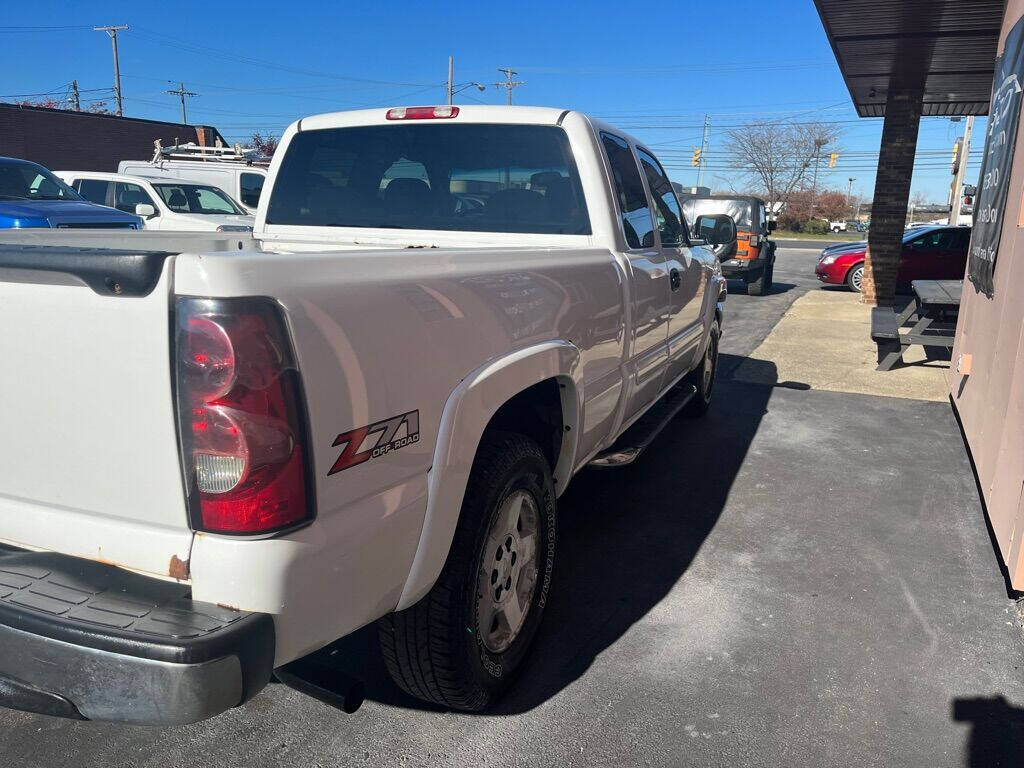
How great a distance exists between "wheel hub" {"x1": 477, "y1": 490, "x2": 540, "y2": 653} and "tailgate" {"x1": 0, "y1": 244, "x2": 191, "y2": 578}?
3.43ft

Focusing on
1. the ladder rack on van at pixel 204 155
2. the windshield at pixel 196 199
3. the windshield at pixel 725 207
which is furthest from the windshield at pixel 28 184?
the windshield at pixel 725 207

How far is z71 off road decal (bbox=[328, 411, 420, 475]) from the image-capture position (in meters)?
1.82

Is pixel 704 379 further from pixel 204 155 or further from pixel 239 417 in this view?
pixel 204 155

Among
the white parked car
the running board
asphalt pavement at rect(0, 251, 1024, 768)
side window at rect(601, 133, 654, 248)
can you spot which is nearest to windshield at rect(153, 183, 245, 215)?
the white parked car

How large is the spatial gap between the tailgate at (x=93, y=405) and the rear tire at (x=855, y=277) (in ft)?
59.1

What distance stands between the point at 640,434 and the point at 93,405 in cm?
310

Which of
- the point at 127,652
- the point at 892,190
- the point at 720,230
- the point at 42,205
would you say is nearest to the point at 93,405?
the point at 127,652

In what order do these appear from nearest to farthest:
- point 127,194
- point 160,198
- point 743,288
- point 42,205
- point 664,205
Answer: point 664,205
point 42,205
point 160,198
point 127,194
point 743,288

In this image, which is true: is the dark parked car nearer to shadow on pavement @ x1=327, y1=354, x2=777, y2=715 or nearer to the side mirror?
shadow on pavement @ x1=327, y1=354, x2=777, y2=715

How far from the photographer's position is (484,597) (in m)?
2.59

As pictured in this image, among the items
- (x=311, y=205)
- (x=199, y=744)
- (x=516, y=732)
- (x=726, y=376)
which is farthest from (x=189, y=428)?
(x=726, y=376)

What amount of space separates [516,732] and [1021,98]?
5.27 meters

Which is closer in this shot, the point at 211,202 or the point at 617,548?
the point at 617,548

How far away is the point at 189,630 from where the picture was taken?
1665mm
